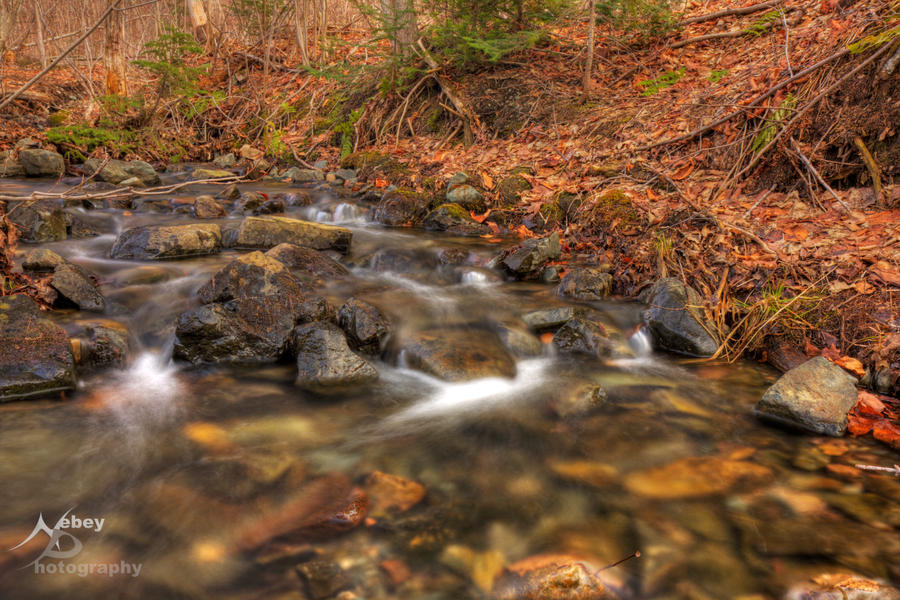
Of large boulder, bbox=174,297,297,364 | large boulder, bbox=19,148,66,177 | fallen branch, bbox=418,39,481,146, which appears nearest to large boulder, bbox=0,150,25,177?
large boulder, bbox=19,148,66,177

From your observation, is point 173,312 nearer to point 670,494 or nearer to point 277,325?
point 277,325

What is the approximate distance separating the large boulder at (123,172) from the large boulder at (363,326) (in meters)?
5.91

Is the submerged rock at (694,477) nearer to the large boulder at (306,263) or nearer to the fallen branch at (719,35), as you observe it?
the large boulder at (306,263)

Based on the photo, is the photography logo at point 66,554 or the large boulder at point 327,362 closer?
the photography logo at point 66,554

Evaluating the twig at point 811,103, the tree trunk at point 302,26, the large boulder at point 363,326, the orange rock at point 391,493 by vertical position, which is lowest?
the orange rock at point 391,493

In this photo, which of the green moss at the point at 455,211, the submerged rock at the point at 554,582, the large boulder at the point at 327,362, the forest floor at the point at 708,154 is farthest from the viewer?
the green moss at the point at 455,211

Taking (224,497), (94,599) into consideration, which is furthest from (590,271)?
(94,599)

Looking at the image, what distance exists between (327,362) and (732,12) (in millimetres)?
8034

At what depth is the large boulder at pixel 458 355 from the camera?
143 inches

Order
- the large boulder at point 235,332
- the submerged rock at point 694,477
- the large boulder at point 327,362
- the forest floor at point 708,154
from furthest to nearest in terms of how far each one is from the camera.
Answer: the forest floor at point 708,154 < the large boulder at point 235,332 < the large boulder at point 327,362 < the submerged rock at point 694,477

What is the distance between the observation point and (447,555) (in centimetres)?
205

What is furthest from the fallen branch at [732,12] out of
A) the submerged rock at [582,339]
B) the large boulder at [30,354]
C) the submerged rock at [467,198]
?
the large boulder at [30,354]

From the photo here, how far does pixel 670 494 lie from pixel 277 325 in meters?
2.78

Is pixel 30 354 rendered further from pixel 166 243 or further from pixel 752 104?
pixel 752 104
